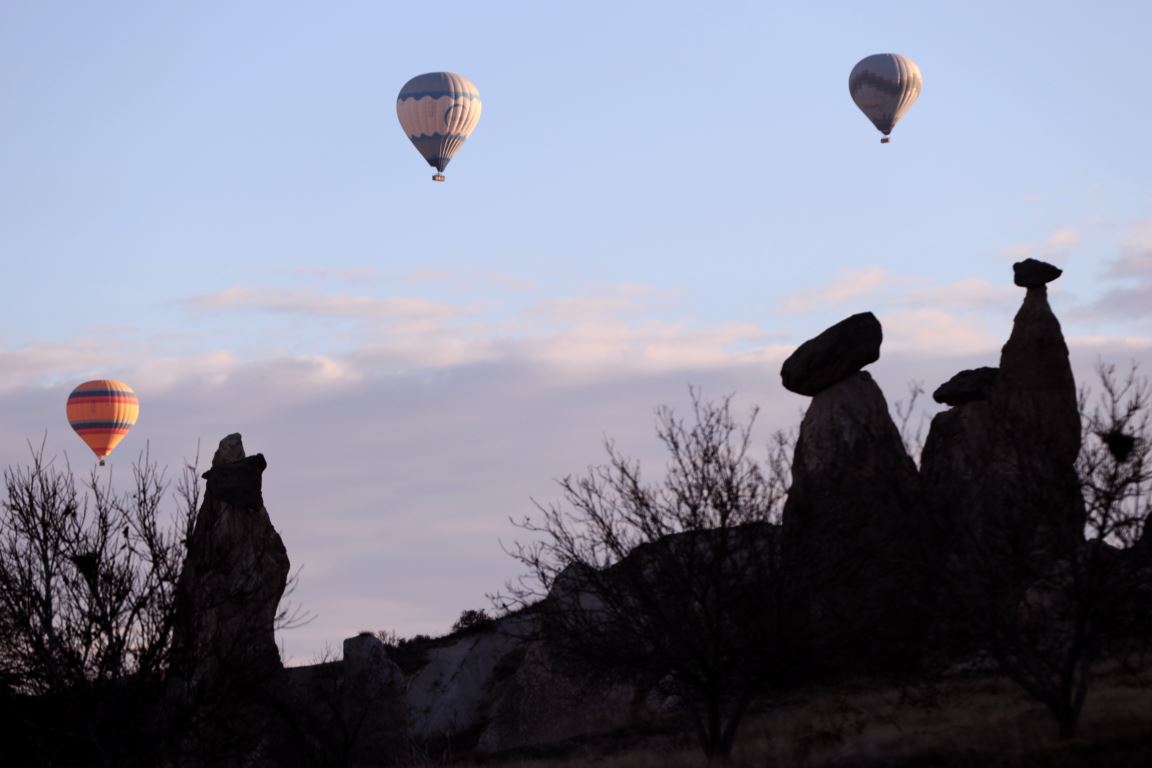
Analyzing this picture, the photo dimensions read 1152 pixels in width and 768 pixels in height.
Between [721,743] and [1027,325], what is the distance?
695 inches

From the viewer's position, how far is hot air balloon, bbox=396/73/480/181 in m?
78.6

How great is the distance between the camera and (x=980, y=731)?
2738 centimetres

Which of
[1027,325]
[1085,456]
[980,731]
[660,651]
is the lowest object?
[980,731]

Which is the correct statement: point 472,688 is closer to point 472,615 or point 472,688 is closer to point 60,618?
point 60,618

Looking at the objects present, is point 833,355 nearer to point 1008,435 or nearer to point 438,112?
point 1008,435

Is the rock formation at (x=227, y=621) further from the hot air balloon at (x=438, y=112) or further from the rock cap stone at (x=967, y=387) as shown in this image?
the hot air balloon at (x=438, y=112)

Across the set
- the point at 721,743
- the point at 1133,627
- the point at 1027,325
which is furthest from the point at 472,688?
the point at 1133,627

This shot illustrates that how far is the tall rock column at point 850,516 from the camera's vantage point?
30016mm

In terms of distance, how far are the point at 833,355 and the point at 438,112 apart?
39.1 metres

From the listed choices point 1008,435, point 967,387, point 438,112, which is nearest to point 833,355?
point 967,387

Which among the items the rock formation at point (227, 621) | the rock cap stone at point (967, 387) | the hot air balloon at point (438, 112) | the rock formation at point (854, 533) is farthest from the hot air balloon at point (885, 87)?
the rock formation at point (227, 621)

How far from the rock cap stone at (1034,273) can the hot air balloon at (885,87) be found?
3880 centimetres

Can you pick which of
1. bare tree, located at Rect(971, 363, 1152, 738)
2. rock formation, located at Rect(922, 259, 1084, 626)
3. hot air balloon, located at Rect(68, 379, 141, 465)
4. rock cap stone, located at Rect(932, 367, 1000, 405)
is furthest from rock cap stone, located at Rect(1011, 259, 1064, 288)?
hot air balloon, located at Rect(68, 379, 141, 465)

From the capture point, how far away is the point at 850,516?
37812mm
